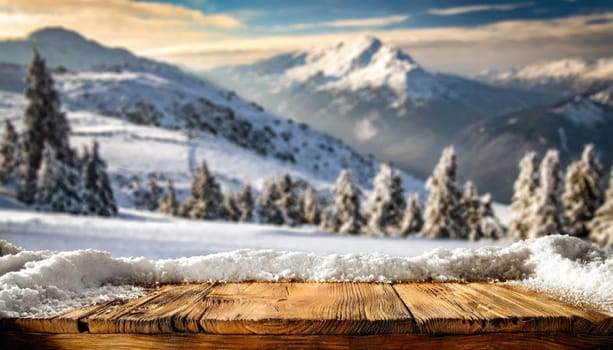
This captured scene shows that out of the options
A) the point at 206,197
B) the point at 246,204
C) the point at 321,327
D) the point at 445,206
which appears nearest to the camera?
the point at 321,327

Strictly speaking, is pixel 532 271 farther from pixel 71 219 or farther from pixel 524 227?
pixel 524 227

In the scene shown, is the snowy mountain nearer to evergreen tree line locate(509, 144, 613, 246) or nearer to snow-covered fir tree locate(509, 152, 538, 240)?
snow-covered fir tree locate(509, 152, 538, 240)

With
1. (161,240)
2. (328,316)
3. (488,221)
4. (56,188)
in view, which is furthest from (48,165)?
(328,316)

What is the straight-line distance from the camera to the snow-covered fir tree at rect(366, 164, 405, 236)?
3841 cm

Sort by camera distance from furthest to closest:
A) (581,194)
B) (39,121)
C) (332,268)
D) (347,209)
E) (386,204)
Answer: (347,209), (386,204), (39,121), (581,194), (332,268)

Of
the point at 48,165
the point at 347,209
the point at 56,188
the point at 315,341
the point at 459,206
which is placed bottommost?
the point at 347,209

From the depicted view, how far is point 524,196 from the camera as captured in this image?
111 feet

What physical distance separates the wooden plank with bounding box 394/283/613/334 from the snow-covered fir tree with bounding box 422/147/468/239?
33.7 meters

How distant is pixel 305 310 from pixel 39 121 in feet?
126

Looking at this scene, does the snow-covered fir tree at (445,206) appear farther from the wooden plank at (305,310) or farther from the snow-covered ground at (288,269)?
the wooden plank at (305,310)

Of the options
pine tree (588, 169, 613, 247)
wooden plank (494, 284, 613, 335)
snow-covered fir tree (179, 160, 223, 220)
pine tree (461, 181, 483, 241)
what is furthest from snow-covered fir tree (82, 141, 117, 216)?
wooden plank (494, 284, 613, 335)

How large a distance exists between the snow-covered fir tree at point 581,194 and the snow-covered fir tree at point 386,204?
11885 millimetres

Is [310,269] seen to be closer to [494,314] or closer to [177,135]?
[494,314]

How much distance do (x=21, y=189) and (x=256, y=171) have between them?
180ft
